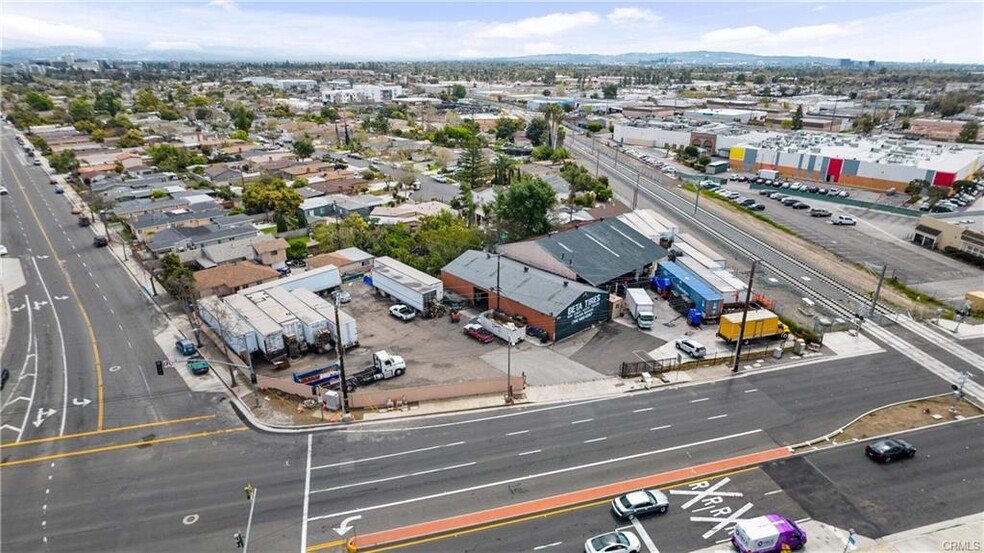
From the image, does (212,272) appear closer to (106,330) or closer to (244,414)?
(106,330)

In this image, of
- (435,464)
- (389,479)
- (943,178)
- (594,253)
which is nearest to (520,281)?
A: (594,253)

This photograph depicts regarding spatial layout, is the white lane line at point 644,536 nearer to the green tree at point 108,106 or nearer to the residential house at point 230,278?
the residential house at point 230,278

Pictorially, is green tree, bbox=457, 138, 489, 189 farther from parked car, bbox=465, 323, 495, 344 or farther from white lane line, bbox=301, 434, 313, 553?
white lane line, bbox=301, 434, 313, 553

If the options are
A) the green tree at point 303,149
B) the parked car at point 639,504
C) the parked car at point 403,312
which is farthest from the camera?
the green tree at point 303,149

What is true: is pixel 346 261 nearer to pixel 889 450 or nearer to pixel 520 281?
pixel 520 281

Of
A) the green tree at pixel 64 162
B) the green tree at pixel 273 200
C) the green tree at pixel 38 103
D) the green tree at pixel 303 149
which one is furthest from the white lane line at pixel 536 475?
the green tree at pixel 38 103

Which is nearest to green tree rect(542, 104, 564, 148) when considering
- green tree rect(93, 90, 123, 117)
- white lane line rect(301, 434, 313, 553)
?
white lane line rect(301, 434, 313, 553)

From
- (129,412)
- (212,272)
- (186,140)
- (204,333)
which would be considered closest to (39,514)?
(129,412)
